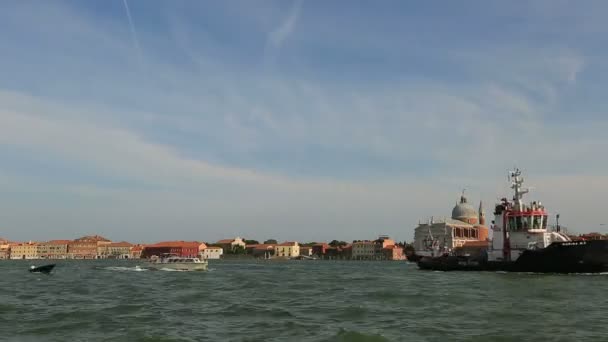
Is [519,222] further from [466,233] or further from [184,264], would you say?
[466,233]

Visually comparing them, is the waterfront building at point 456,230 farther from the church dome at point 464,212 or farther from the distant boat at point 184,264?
the distant boat at point 184,264

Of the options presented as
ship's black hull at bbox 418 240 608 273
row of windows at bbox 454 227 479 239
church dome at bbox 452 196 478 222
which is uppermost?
church dome at bbox 452 196 478 222

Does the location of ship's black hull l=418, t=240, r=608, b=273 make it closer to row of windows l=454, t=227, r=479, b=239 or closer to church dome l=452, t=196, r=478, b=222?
row of windows l=454, t=227, r=479, b=239

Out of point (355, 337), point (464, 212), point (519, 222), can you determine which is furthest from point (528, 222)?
point (464, 212)

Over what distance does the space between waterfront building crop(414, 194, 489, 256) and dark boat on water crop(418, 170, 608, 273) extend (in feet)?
287

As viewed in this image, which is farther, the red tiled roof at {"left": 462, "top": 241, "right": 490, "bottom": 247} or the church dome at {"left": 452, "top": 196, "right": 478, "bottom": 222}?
the church dome at {"left": 452, "top": 196, "right": 478, "bottom": 222}

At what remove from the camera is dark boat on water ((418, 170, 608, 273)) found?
185ft

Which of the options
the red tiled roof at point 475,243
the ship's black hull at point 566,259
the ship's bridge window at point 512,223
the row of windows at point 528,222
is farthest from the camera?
the red tiled roof at point 475,243

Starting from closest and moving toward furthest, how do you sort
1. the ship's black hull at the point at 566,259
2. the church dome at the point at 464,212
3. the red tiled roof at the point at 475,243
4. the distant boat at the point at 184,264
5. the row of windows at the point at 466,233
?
1. the ship's black hull at the point at 566,259
2. the distant boat at the point at 184,264
3. the red tiled roof at the point at 475,243
4. the row of windows at the point at 466,233
5. the church dome at the point at 464,212

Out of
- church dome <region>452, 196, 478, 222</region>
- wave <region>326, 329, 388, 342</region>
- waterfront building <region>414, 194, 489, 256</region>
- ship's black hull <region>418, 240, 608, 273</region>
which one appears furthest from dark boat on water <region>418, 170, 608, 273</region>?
church dome <region>452, 196, 478, 222</region>

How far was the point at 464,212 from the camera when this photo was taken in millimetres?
184125

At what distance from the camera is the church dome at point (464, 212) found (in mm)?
183125

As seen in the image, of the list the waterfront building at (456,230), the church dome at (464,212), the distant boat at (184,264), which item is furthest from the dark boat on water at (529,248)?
the church dome at (464,212)

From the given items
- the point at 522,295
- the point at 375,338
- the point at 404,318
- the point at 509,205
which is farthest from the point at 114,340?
the point at 509,205
